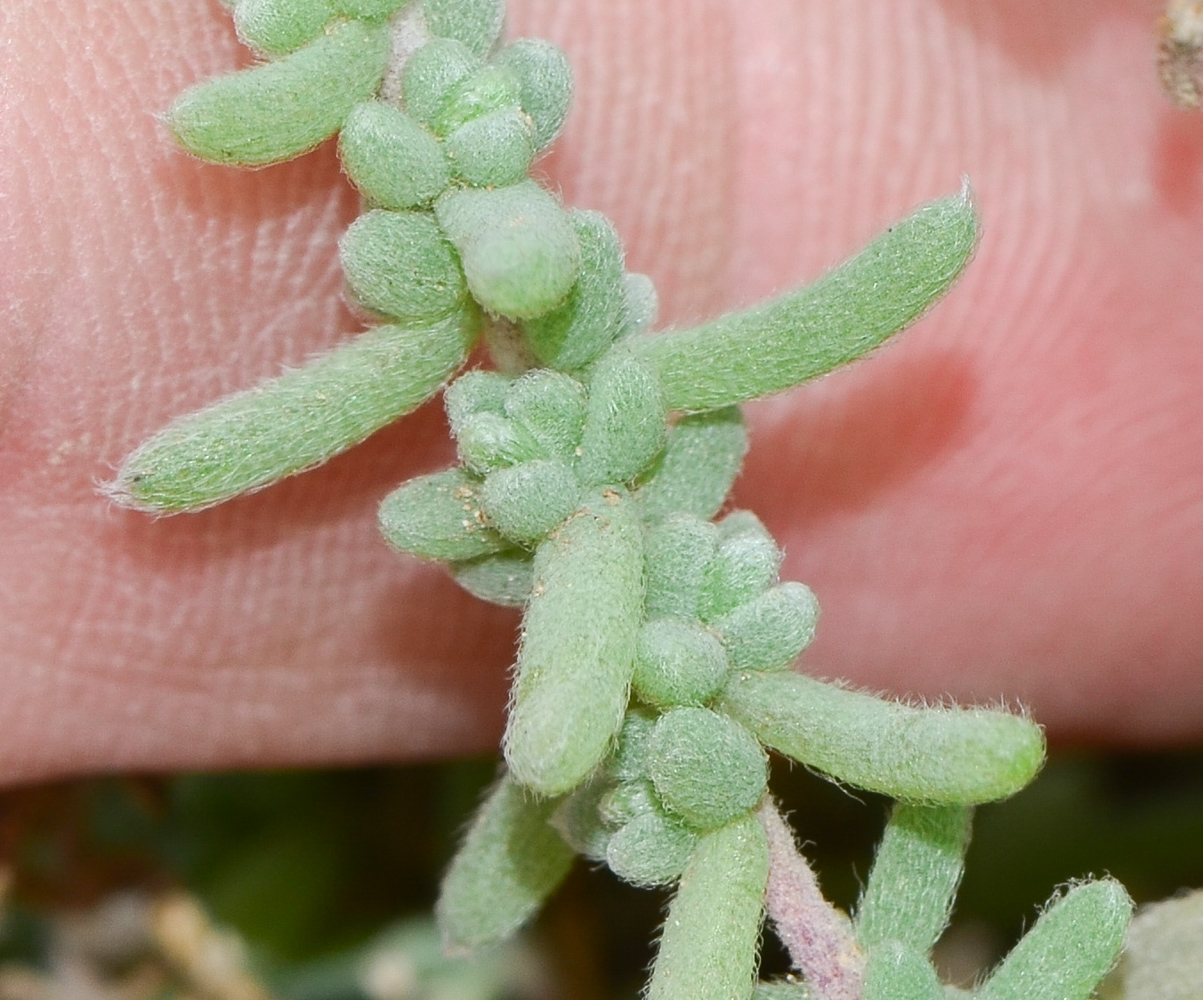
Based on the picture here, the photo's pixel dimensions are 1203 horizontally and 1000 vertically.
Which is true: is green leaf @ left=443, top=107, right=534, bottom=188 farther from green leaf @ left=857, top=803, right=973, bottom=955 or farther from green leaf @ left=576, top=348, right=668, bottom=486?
green leaf @ left=857, top=803, right=973, bottom=955

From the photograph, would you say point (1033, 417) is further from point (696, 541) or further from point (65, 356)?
point (65, 356)

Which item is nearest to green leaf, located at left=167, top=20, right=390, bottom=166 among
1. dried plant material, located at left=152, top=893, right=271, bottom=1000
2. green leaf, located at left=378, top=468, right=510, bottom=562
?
green leaf, located at left=378, top=468, right=510, bottom=562

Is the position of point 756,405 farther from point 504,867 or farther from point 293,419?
A: point 293,419

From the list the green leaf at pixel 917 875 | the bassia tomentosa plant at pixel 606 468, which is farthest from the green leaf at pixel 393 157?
the green leaf at pixel 917 875

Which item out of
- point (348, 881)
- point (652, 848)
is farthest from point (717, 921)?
point (348, 881)

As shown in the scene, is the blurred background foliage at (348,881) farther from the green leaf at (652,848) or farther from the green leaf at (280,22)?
the green leaf at (280,22)

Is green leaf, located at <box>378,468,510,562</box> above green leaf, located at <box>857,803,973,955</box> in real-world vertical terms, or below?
above
